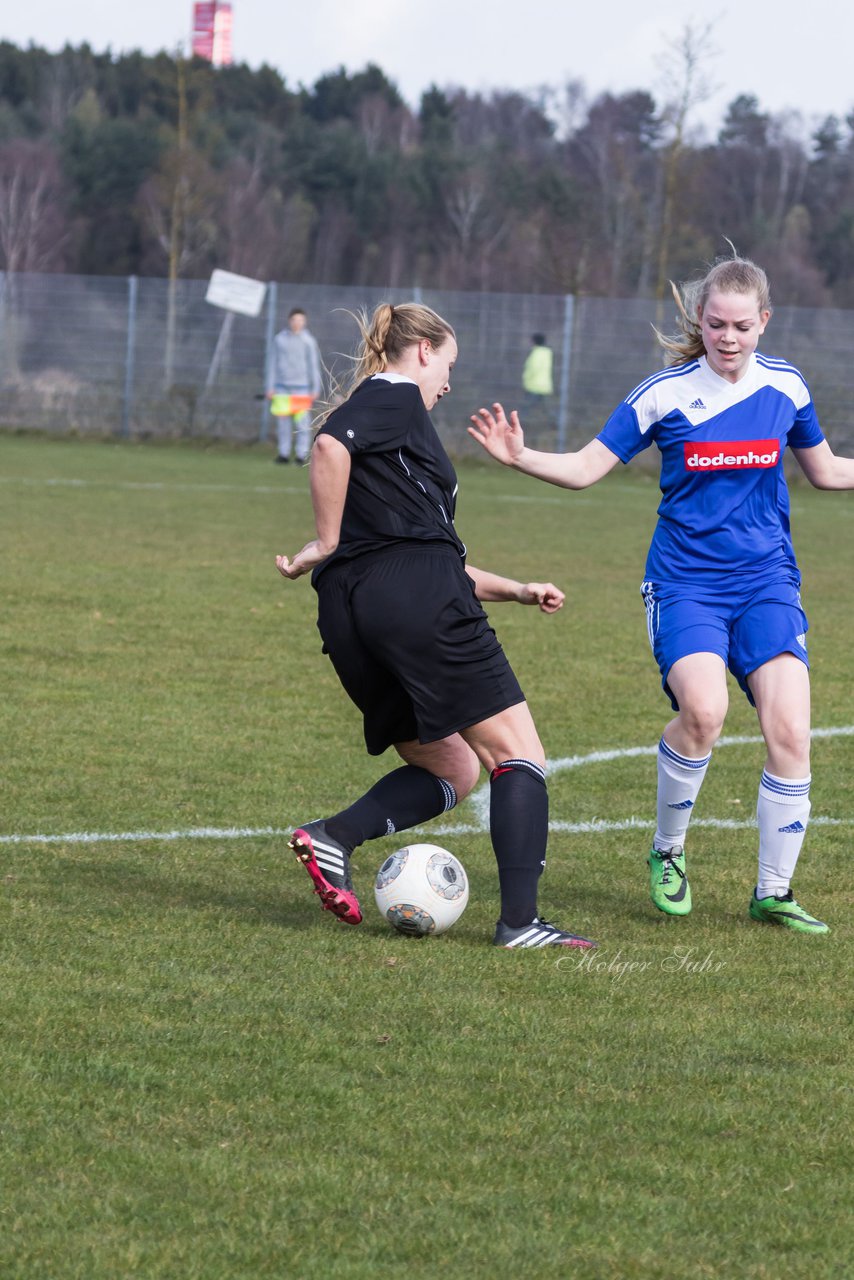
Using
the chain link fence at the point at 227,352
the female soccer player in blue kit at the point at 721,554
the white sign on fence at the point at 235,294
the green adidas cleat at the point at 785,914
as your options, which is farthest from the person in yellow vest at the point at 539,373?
the green adidas cleat at the point at 785,914

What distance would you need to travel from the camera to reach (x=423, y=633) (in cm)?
486

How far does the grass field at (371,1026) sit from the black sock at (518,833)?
6.1 inches

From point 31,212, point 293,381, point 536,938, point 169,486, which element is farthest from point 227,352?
point 31,212

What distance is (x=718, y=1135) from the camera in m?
3.54

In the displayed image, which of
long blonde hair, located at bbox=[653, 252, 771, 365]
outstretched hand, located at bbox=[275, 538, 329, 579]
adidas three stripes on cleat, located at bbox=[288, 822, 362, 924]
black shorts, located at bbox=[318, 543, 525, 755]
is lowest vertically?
adidas three stripes on cleat, located at bbox=[288, 822, 362, 924]

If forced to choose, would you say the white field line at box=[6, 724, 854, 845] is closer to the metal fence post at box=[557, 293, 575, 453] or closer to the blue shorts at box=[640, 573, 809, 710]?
the blue shorts at box=[640, 573, 809, 710]

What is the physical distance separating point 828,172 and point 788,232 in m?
12.2

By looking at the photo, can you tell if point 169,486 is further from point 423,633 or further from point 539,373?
point 423,633

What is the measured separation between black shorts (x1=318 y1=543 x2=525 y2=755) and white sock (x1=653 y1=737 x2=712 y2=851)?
64cm

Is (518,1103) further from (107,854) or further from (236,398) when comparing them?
(236,398)

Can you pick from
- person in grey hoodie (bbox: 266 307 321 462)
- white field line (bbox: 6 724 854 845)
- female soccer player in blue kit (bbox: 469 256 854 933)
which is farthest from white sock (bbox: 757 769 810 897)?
person in grey hoodie (bbox: 266 307 321 462)

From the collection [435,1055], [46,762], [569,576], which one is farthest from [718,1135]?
[569,576]

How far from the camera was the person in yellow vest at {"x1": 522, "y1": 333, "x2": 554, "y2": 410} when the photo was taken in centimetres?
2756

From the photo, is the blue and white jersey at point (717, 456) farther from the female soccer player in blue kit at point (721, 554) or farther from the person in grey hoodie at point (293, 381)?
the person in grey hoodie at point (293, 381)
